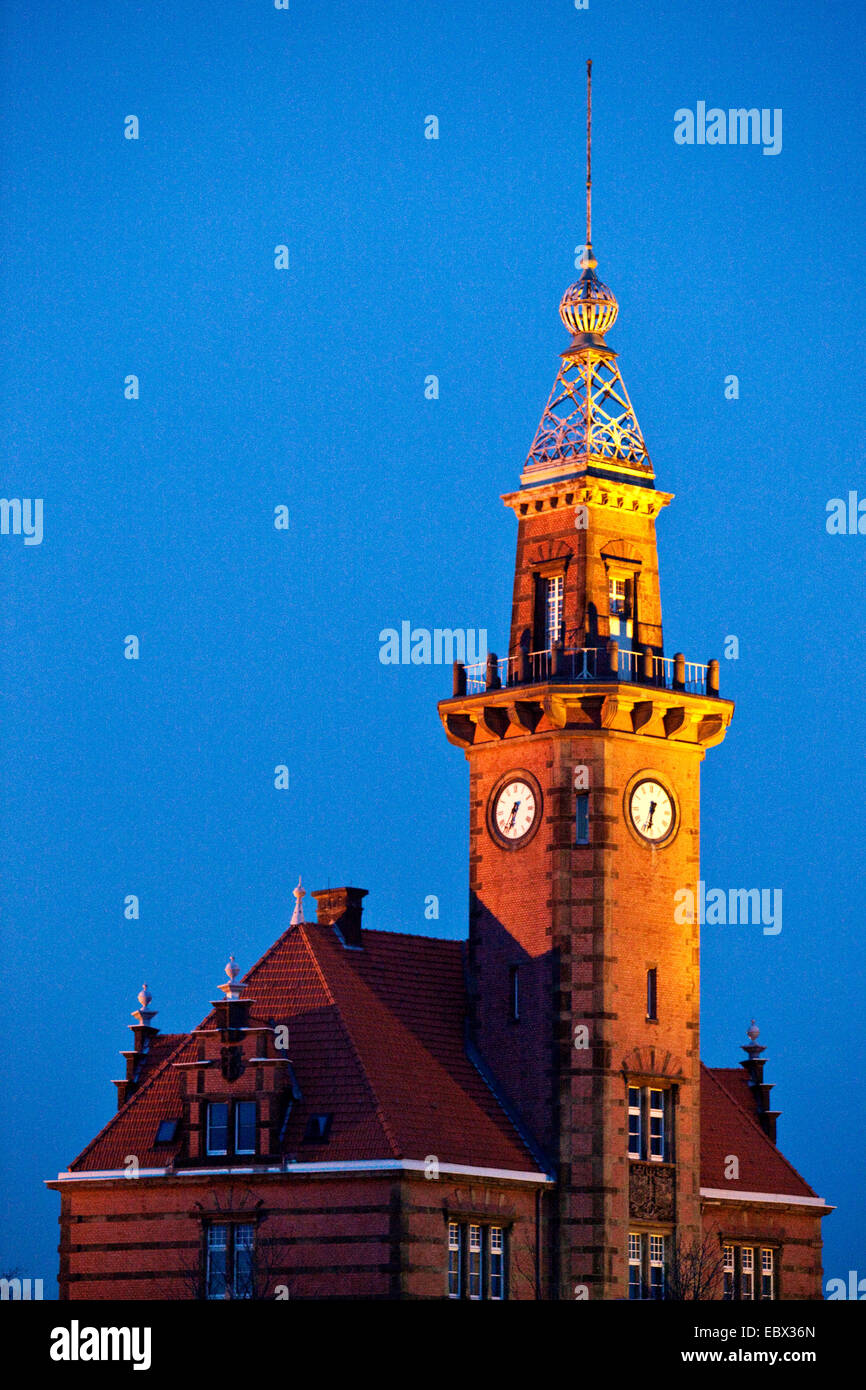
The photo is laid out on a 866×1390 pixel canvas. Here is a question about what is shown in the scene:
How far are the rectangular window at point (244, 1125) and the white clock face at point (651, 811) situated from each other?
15893 mm

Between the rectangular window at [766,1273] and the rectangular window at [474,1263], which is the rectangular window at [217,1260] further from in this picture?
the rectangular window at [766,1273]

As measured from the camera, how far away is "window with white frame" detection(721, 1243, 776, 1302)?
99.0m

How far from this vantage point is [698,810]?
322ft

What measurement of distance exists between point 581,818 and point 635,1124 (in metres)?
9.94

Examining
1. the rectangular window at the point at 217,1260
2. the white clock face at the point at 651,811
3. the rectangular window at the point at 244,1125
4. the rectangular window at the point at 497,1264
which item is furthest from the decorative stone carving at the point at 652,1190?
the rectangular window at the point at 217,1260

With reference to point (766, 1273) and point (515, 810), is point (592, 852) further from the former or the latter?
point (766, 1273)

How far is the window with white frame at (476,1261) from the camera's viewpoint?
8831 centimetres

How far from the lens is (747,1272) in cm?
10019

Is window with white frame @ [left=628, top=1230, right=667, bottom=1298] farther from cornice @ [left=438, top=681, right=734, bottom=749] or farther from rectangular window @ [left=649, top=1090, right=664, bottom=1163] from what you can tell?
cornice @ [left=438, top=681, right=734, bottom=749]

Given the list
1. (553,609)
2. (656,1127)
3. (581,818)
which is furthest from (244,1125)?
(553,609)
